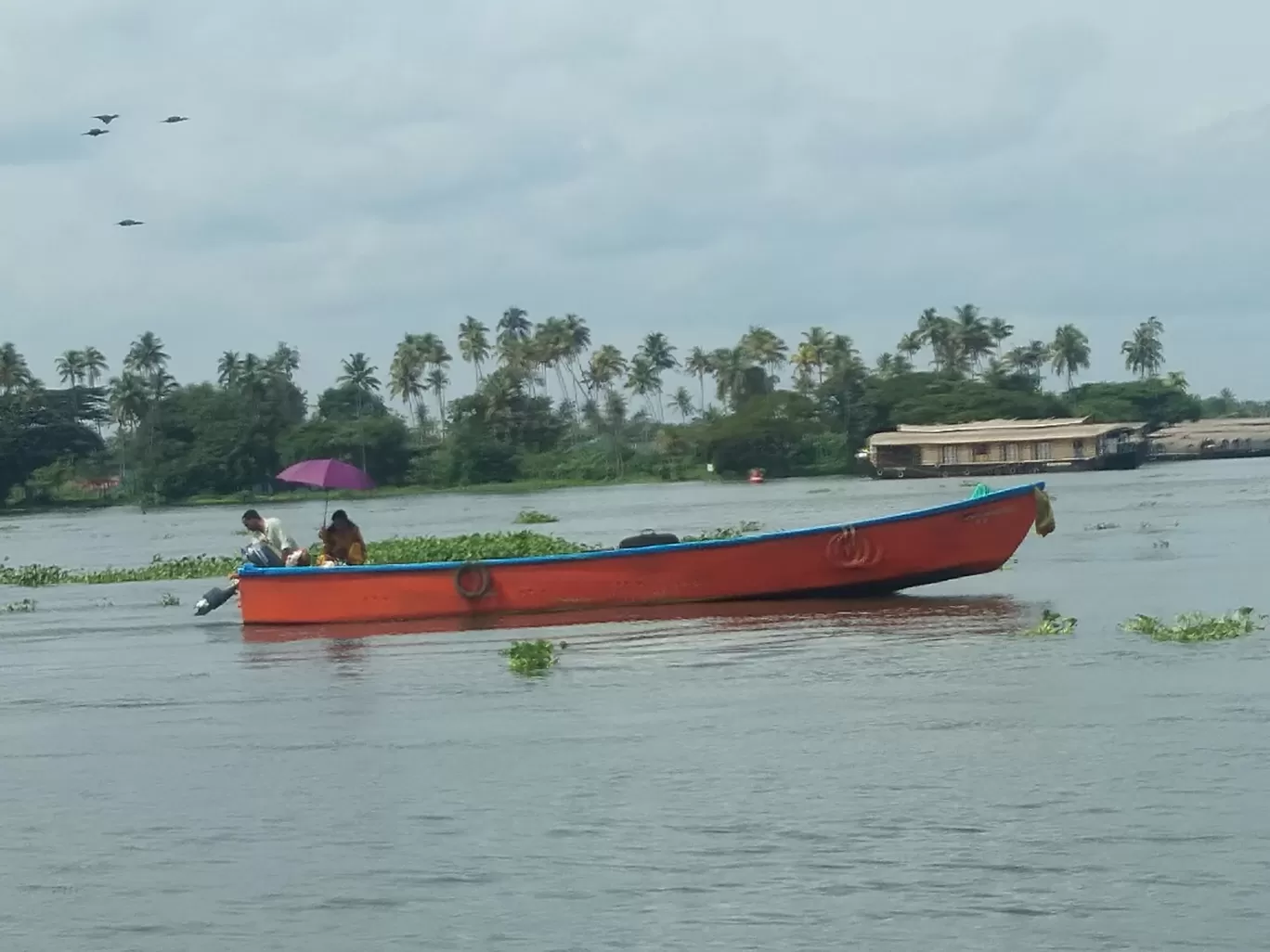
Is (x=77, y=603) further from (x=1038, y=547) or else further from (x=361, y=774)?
(x=361, y=774)

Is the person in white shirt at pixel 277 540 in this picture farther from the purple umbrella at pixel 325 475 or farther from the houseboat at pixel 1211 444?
the houseboat at pixel 1211 444

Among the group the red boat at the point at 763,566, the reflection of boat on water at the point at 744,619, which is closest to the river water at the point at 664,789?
the reflection of boat on water at the point at 744,619

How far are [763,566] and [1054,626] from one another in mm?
3866

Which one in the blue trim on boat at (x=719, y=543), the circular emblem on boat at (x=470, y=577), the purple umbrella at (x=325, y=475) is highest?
the purple umbrella at (x=325, y=475)

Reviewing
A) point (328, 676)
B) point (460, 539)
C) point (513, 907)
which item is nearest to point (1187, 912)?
point (513, 907)

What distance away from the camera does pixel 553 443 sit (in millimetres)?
116438

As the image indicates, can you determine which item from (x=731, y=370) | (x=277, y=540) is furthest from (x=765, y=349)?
(x=277, y=540)

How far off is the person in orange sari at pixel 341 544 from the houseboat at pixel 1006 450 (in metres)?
72.1

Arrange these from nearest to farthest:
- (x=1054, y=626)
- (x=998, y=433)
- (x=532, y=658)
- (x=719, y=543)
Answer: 1. (x=532, y=658)
2. (x=1054, y=626)
3. (x=719, y=543)
4. (x=998, y=433)

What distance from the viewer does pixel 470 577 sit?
22.1m

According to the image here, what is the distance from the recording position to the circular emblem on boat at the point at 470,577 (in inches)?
866

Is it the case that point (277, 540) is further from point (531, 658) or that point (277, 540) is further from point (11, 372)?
point (11, 372)

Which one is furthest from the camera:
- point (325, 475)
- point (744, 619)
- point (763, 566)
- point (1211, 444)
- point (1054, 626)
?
point (1211, 444)

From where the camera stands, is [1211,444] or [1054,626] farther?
[1211,444]
